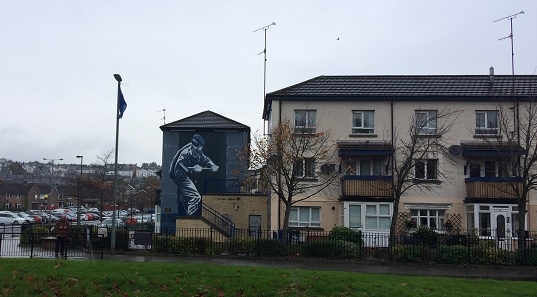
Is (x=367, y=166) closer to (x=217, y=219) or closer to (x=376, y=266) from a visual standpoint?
(x=217, y=219)

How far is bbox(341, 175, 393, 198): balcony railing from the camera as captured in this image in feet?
104

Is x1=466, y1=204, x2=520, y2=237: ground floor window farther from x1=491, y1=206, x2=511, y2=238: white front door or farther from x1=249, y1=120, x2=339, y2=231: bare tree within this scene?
x1=249, y1=120, x2=339, y2=231: bare tree

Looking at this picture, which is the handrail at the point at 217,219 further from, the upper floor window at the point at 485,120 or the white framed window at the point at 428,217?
the upper floor window at the point at 485,120

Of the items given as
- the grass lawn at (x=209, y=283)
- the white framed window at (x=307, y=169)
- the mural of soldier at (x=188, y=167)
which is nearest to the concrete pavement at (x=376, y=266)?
the grass lawn at (x=209, y=283)

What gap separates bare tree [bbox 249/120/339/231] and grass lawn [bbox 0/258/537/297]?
1047 cm

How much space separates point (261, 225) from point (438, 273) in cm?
1672

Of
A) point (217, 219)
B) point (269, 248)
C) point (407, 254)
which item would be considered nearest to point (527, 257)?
point (407, 254)

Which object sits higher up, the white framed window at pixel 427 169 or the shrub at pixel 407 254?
the white framed window at pixel 427 169

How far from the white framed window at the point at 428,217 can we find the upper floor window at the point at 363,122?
5.32m

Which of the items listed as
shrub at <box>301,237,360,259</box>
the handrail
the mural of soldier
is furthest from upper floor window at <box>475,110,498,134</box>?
the mural of soldier

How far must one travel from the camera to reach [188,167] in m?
40.1

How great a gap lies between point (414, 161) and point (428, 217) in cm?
355

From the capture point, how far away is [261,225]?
34.9 meters

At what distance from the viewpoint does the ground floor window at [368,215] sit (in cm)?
3189
